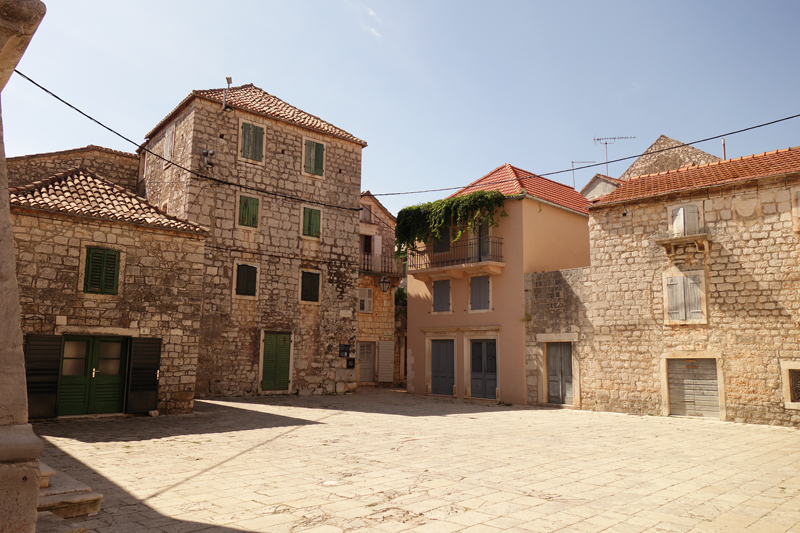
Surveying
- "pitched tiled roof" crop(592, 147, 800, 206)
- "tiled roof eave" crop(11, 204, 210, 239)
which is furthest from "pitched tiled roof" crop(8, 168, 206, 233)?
"pitched tiled roof" crop(592, 147, 800, 206)

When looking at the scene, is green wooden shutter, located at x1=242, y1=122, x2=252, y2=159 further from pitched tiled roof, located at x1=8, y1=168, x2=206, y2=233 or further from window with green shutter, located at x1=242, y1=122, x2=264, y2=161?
pitched tiled roof, located at x1=8, y1=168, x2=206, y2=233

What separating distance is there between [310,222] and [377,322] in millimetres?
7935

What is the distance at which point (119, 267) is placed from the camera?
12.6 m

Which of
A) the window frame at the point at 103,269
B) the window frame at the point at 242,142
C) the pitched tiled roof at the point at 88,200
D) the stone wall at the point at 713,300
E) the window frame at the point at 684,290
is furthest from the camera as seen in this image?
the window frame at the point at 242,142

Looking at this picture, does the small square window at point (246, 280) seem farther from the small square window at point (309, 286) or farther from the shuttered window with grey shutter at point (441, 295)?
the shuttered window with grey shutter at point (441, 295)

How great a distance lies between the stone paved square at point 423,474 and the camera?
203 inches

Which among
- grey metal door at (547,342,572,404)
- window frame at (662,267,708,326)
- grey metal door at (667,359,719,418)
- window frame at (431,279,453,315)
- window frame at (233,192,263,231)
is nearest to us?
grey metal door at (667,359,719,418)

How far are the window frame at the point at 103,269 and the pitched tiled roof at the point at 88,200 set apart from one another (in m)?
0.73

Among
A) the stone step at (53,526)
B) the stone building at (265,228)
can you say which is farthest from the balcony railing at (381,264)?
the stone step at (53,526)

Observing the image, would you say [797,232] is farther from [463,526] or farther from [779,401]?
[463,526]

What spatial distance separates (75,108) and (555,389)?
51.9ft

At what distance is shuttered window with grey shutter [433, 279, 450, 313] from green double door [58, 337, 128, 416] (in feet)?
41.4

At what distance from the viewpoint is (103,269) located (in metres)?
12.4

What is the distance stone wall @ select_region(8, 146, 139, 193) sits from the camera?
18.5 metres
